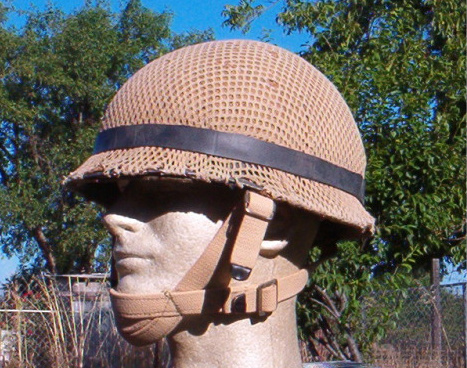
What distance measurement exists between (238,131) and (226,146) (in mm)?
57

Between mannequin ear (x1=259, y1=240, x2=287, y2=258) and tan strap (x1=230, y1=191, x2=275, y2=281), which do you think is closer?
tan strap (x1=230, y1=191, x2=275, y2=281)

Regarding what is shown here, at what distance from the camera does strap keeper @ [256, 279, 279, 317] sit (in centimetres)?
203

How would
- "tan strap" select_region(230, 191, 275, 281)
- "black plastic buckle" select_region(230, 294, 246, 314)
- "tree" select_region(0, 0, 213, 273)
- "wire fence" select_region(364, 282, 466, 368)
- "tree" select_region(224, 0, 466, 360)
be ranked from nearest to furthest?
1. "tan strap" select_region(230, 191, 275, 281)
2. "black plastic buckle" select_region(230, 294, 246, 314)
3. "tree" select_region(224, 0, 466, 360)
4. "wire fence" select_region(364, 282, 466, 368)
5. "tree" select_region(0, 0, 213, 273)

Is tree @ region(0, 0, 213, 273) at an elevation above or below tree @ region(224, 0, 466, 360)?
above

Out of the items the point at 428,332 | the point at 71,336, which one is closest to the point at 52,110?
the point at 71,336

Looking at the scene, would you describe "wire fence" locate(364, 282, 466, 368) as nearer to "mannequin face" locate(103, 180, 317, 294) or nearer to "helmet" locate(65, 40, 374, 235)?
"helmet" locate(65, 40, 374, 235)

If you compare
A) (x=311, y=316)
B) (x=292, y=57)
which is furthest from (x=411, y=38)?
(x=292, y=57)

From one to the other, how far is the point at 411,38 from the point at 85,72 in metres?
9.08

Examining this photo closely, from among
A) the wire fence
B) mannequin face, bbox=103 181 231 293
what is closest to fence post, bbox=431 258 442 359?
the wire fence

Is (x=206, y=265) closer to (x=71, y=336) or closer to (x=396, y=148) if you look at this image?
(x=396, y=148)

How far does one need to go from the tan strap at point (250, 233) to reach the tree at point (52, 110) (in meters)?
10.2

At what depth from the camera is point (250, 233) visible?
193 centimetres

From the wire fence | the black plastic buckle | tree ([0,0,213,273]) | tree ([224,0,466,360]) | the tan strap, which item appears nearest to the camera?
the tan strap

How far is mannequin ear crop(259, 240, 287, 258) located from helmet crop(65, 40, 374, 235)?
0.52ft
